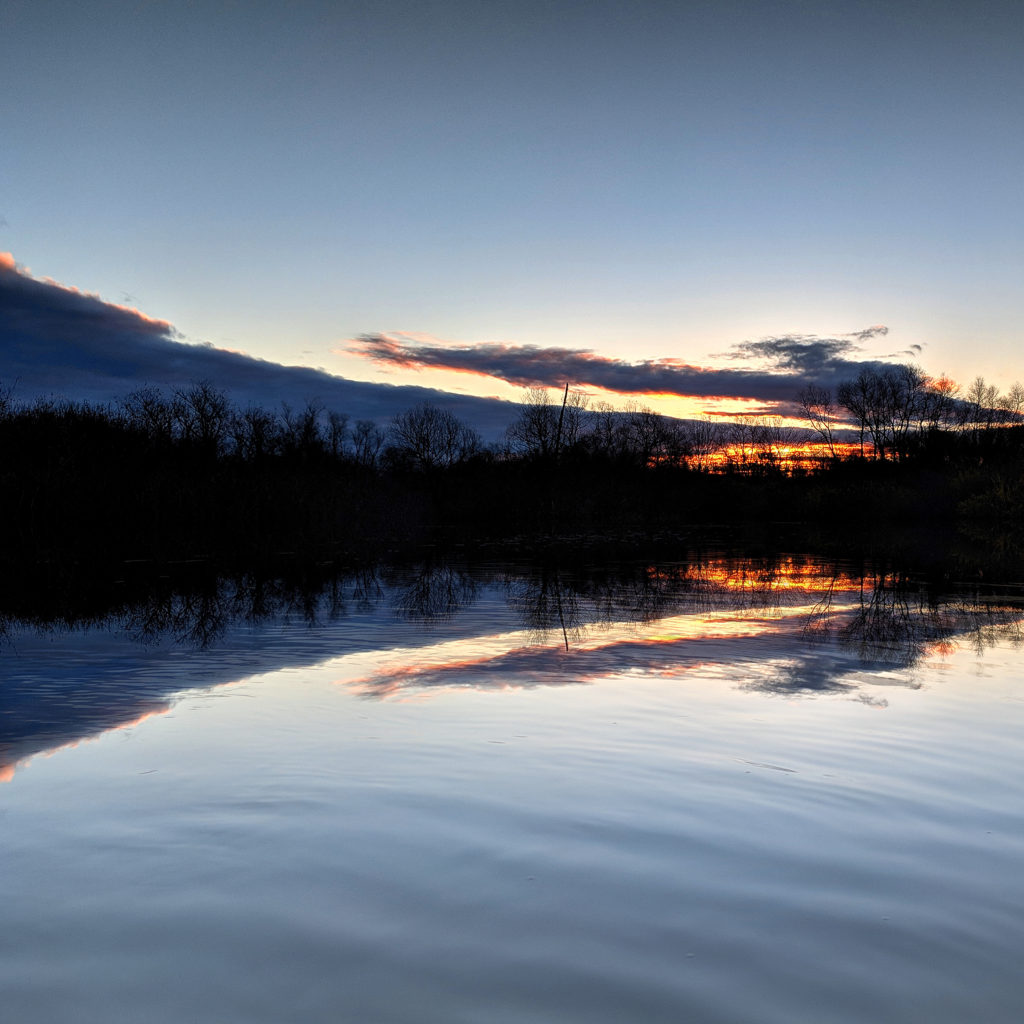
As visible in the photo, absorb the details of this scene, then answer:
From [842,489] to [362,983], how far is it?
46738 millimetres

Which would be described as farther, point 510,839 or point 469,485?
point 469,485

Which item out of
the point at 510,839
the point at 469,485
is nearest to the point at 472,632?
the point at 510,839

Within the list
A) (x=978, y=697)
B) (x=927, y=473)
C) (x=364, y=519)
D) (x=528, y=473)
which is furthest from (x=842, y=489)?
(x=978, y=697)

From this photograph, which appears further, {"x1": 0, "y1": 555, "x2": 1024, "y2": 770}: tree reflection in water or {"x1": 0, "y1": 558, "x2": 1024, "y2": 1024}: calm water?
{"x1": 0, "y1": 555, "x2": 1024, "y2": 770}: tree reflection in water

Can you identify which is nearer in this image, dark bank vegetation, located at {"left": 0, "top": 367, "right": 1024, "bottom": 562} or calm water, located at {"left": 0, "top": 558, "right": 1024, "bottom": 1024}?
calm water, located at {"left": 0, "top": 558, "right": 1024, "bottom": 1024}

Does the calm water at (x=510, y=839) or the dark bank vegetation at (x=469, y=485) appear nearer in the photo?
the calm water at (x=510, y=839)

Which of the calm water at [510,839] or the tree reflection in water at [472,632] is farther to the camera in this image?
the tree reflection in water at [472,632]

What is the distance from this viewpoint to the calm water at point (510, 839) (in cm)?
216

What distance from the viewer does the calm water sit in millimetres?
2164

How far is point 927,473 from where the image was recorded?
144 feet

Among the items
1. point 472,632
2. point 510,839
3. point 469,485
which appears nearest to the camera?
point 510,839

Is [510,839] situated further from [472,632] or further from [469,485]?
[469,485]

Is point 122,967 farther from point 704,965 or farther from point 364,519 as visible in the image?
point 364,519

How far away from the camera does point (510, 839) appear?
312cm
